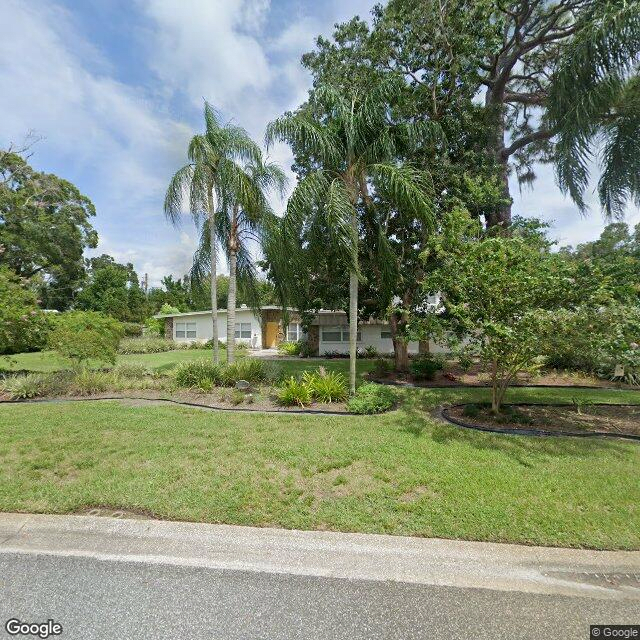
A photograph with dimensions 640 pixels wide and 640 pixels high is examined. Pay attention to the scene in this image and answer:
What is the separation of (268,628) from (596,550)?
2.75 metres

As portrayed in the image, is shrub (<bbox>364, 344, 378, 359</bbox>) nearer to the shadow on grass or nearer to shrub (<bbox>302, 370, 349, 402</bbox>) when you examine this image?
shrub (<bbox>302, 370, 349, 402</bbox>)

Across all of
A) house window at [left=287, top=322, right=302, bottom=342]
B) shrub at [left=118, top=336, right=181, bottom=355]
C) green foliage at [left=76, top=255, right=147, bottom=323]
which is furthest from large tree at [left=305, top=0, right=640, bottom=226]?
green foliage at [left=76, top=255, right=147, bottom=323]

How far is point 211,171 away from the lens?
8492mm

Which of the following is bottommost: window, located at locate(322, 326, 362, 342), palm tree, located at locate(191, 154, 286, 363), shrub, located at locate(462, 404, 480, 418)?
shrub, located at locate(462, 404, 480, 418)

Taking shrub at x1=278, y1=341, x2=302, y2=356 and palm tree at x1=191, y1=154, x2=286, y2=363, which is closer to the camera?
palm tree at x1=191, y1=154, x2=286, y2=363

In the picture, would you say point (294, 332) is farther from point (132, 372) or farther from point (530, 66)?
point (530, 66)

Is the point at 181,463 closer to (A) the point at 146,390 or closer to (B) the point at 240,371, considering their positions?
(B) the point at 240,371

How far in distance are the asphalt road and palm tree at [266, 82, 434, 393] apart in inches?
197

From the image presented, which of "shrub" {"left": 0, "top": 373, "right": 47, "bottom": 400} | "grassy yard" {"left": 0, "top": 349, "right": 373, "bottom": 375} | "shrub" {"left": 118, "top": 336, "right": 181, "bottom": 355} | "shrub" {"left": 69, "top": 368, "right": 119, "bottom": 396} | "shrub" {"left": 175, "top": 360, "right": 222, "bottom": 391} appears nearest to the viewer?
"shrub" {"left": 0, "top": 373, "right": 47, "bottom": 400}

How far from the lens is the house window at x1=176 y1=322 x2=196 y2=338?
82.3ft

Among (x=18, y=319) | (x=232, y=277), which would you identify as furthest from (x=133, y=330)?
(x=232, y=277)

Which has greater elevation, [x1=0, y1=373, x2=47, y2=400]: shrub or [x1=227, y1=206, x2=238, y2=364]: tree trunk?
[x1=227, y1=206, x2=238, y2=364]: tree trunk

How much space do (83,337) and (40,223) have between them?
21.5m

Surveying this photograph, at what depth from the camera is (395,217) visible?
9914mm
